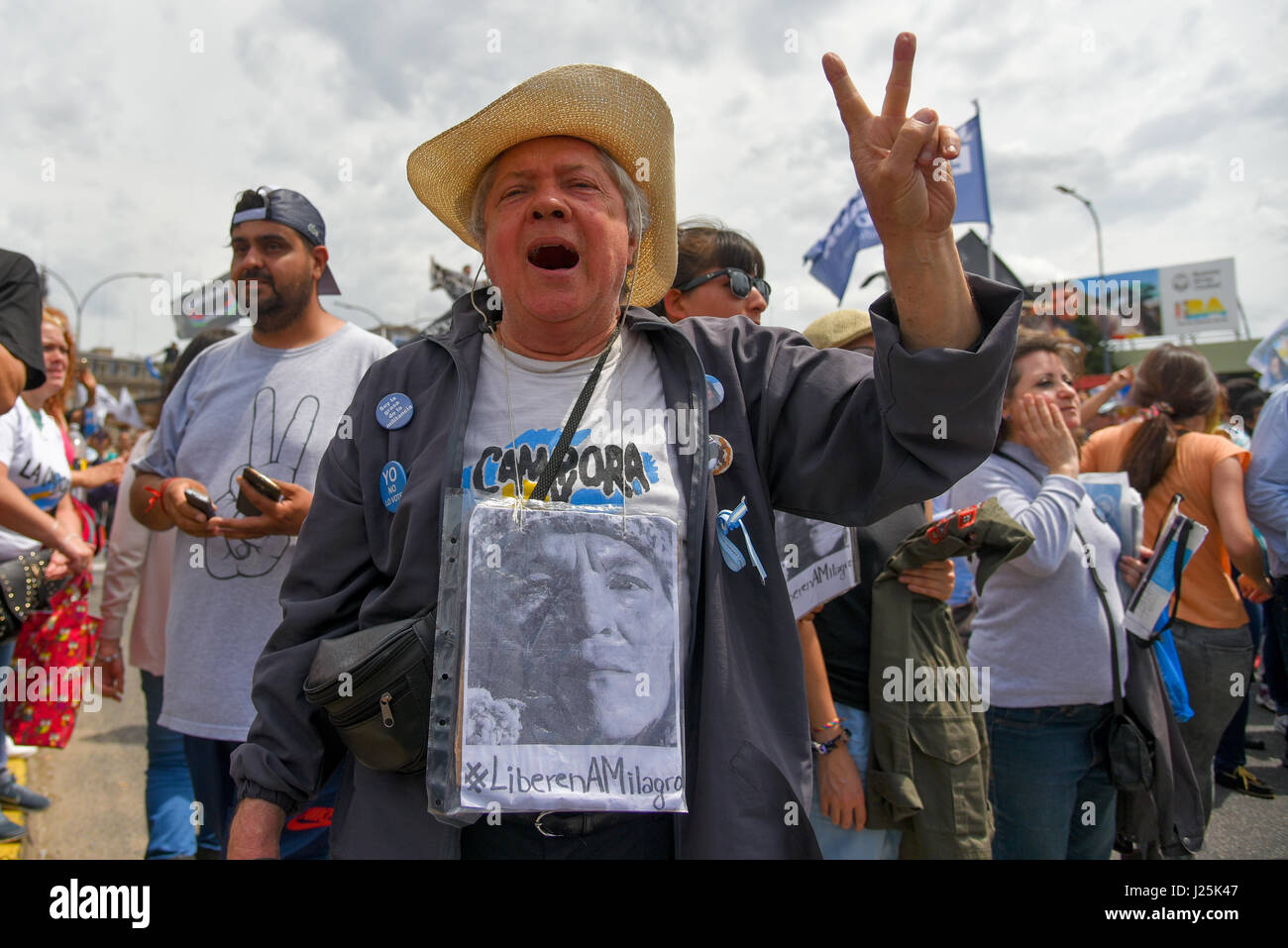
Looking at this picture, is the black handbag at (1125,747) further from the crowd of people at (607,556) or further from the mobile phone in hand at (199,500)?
the mobile phone in hand at (199,500)

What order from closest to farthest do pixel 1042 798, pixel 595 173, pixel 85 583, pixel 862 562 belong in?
pixel 595 173 → pixel 862 562 → pixel 1042 798 → pixel 85 583

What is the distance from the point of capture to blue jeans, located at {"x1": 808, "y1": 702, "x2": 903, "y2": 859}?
8.19 feet

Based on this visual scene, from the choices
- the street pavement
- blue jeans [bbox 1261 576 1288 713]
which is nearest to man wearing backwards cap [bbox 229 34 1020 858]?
the street pavement

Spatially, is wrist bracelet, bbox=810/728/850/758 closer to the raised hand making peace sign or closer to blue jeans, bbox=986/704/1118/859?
blue jeans, bbox=986/704/1118/859

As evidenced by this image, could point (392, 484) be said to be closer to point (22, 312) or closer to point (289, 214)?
point (22, 312)

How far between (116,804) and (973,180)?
10.1 meters

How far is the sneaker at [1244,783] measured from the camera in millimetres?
5242

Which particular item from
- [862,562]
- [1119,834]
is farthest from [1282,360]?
[862,562]

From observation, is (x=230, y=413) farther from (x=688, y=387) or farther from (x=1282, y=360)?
(x=1282, y=360)

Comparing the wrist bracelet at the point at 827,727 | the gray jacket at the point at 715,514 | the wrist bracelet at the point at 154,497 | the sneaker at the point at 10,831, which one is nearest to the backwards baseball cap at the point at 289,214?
the wrist bracelet at the point at 154,497

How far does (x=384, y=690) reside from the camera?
1531mm

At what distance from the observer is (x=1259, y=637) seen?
6734 mm

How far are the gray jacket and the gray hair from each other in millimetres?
249
